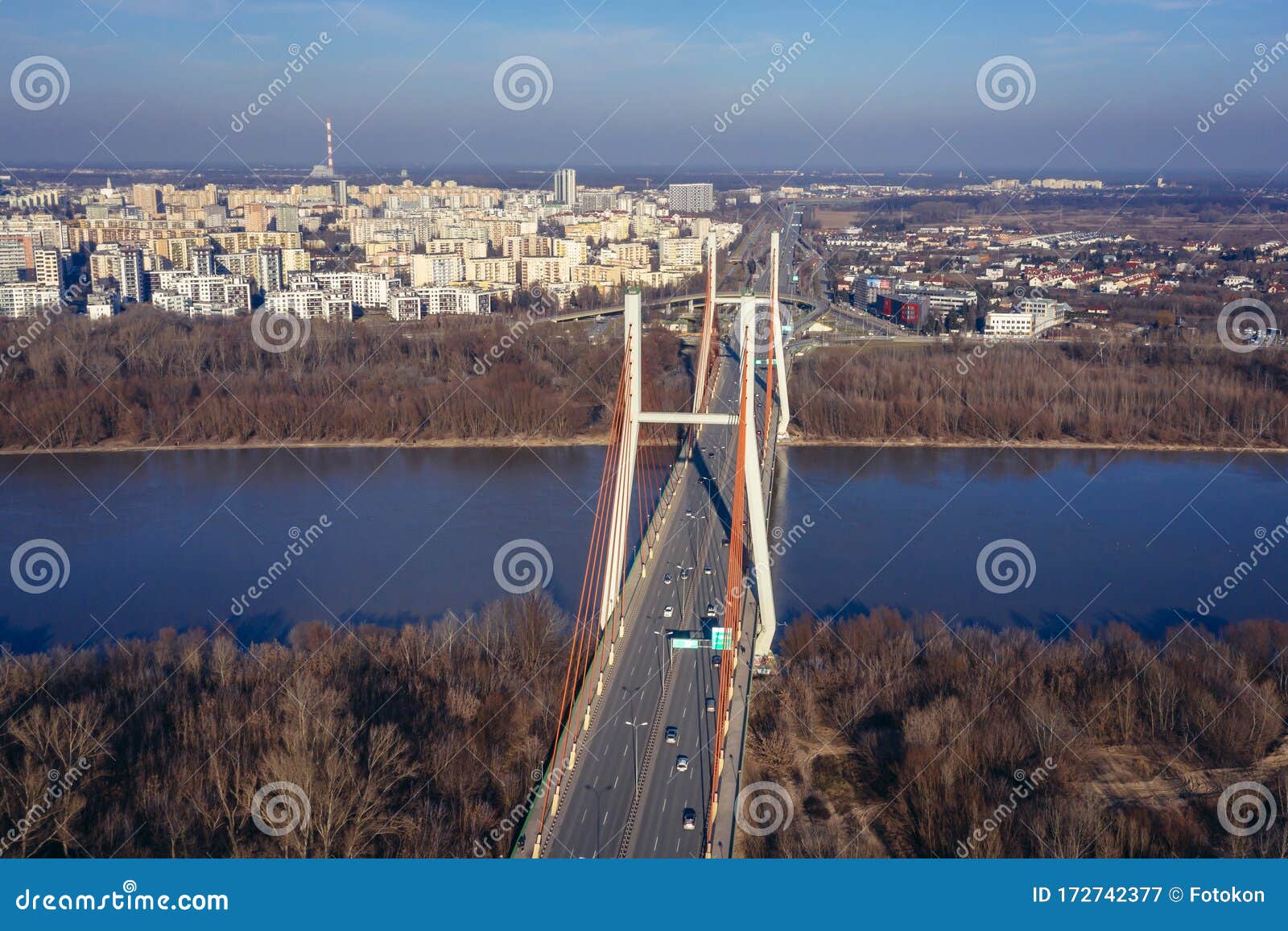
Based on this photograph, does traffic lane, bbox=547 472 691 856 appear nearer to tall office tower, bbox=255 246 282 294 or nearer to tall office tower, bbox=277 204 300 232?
tall office tower, bbox=255 246 282 294

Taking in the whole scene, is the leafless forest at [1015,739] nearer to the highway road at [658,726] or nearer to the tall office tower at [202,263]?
the highway road at [658,726]

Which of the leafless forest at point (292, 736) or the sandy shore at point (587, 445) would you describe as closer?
the leafless forest at point (292, 736)

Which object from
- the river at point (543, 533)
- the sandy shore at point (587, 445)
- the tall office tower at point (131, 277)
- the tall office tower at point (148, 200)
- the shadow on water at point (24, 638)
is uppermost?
the tall office tower at point (148, 200)

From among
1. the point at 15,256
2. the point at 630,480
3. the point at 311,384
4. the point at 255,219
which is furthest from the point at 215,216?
the point at 630,480

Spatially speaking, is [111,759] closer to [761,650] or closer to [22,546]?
[761,650]

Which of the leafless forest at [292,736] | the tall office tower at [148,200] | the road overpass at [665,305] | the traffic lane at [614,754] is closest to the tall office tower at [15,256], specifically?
the road overpass at [665,305]

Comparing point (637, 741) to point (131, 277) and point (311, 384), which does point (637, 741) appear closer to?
point (311, 384)

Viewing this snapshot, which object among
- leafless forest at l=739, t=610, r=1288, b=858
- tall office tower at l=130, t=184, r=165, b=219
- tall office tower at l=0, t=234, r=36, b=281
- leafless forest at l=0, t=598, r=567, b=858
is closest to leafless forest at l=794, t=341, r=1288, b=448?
leafless forest at l=739, t=610, r=1288, b=858
